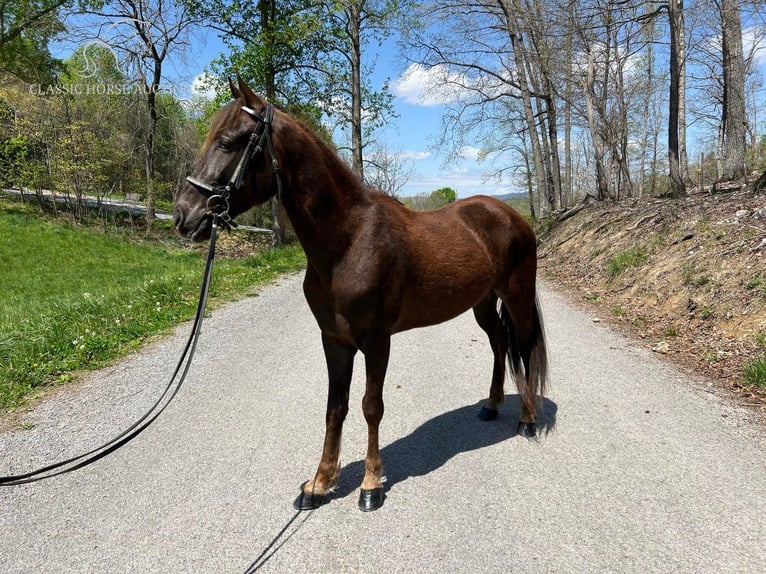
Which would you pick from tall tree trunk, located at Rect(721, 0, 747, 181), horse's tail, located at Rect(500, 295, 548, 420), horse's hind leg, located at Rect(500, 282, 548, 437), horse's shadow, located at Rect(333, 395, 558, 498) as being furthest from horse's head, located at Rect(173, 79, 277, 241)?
tall tree trunk, located at Rect(721, 0, 747, 181)

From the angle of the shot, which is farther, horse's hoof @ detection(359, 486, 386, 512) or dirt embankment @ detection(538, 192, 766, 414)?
dirt embankment @ detection(538, 192, 766, 414)

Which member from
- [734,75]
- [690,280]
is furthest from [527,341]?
[734,75]

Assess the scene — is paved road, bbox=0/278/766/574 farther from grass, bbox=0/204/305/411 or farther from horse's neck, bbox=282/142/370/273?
horse's neck, bbox=282/142/370/273

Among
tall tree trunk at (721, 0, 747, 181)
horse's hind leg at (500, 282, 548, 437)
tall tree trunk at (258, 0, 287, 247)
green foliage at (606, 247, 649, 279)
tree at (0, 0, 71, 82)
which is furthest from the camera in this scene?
tree at (0, 0, 71, 82)

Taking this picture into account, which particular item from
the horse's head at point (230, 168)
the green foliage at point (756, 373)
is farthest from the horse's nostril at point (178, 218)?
the green foliage at point (756, 373)

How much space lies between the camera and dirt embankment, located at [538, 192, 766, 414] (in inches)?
194

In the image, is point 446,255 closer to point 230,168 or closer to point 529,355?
point 529,355

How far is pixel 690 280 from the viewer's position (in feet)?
21.3

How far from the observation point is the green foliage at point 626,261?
8.41m

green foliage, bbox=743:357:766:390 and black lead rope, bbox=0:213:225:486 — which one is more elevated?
black lead rope, bbox=0:213:225:486

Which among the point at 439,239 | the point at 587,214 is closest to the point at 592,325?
the point at 439,239

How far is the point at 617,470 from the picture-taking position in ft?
9.95

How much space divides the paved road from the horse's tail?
34 centimetres

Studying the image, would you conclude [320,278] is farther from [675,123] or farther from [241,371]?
[675,123]
